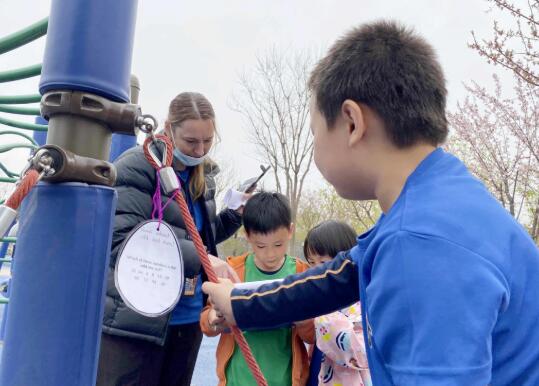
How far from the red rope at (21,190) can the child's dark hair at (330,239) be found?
1408 millimetres

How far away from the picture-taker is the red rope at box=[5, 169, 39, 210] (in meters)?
0.69

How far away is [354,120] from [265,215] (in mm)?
1134

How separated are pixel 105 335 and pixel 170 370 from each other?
1.17 ft

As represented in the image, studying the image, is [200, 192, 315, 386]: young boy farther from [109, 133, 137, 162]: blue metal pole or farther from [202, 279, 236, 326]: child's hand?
[109, 133, 137, 162]: blue metal pole

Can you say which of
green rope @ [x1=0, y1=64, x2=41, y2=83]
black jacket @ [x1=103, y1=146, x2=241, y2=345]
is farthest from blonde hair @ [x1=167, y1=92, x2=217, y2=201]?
green rope @ [x1=0, y1=64, x2=41, y2=83]

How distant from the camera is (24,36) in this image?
991 millimetres

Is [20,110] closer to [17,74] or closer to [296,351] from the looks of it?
[17,74]

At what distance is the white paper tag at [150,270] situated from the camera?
1042 millimetres

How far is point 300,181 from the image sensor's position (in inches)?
514

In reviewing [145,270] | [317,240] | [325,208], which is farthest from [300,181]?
[145,270]

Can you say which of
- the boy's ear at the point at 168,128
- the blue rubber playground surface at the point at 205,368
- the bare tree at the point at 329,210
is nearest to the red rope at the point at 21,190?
the boy's ear at the point at 168,128

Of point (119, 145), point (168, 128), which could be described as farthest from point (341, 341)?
point (119, 145)

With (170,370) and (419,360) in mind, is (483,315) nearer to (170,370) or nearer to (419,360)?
(419,360)

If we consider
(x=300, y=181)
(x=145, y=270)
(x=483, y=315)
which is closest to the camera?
(x=483, y=315)
